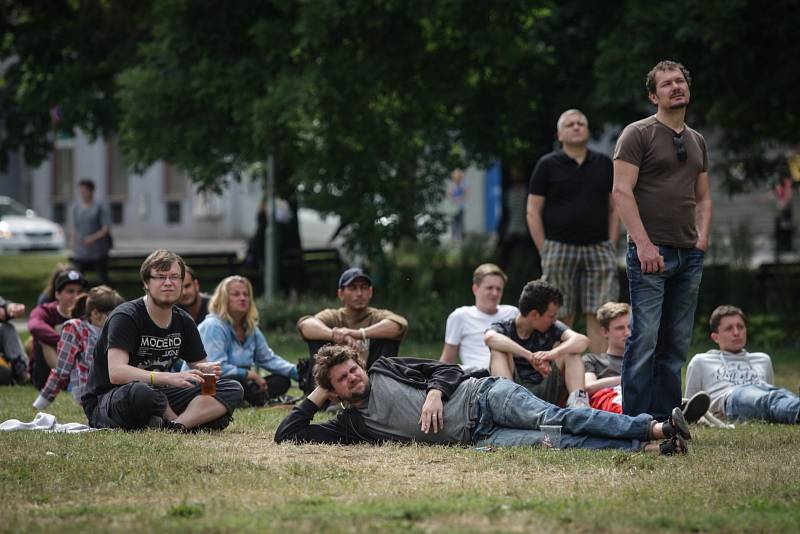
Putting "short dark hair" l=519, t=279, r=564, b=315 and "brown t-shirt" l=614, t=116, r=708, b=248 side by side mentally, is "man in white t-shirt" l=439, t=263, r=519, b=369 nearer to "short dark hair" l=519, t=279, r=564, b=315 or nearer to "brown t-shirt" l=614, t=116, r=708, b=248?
"short dark hair" l=519, t=279, r=564, b=315

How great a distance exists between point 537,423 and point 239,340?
3672mm

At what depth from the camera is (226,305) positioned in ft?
36.0

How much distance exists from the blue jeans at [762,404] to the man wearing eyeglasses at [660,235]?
1.71 m

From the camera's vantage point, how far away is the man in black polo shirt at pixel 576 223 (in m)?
11.4

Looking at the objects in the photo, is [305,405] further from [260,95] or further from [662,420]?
[260,95]

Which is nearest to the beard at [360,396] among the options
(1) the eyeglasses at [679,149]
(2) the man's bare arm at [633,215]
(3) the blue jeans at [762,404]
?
(2) the man's bare arm at [633,215]

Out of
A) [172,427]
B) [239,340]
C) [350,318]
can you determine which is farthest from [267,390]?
[172,427]

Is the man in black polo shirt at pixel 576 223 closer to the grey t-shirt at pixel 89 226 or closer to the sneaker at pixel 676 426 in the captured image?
the sneaker at pixel 676 426

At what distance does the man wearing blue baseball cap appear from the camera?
10.5m

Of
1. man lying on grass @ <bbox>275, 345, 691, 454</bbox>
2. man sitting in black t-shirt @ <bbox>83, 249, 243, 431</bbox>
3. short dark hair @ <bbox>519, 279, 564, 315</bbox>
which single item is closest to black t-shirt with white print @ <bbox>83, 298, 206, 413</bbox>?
man sitting in black t-shirt @ <bbox>83, 249, 243, 431</bbox>

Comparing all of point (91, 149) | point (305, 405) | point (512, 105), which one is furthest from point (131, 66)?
point (91, 149)

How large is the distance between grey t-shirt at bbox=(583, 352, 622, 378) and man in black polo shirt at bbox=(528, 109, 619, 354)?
95cm

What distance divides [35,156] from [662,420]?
19.3 metres

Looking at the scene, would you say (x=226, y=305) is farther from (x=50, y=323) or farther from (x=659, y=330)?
(x=659, y=330)
